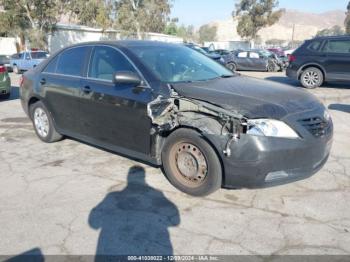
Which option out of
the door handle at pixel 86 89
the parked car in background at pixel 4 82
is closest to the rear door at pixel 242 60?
the parked car in background at pixel 4 82

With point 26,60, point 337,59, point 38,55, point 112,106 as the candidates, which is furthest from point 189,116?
point 38,55

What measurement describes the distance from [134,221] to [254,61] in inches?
758

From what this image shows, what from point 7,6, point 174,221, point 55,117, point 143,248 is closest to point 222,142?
point 174,221

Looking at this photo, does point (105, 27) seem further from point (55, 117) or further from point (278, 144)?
point (278, 144)

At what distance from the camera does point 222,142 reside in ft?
11.8

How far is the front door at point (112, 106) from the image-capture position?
4.30m

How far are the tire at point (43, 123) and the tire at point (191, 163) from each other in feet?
8.55

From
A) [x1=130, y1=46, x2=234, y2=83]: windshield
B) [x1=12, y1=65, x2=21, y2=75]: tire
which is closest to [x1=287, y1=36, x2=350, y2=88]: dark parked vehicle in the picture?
[x1=130, y1=46, x2=234, y2=83]: windshield

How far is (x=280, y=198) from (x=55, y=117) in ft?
12.0

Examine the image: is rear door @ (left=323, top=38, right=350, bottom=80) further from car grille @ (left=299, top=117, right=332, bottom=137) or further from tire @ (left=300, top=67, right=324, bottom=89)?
car grille @ (left=299, top=117, right=332, bottom=137)

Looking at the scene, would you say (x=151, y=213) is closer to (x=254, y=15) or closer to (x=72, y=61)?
(x=72, y=61)

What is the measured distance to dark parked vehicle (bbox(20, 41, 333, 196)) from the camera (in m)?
3.57

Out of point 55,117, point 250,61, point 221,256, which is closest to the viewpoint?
point 221,256

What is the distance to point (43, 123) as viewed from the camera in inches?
241
